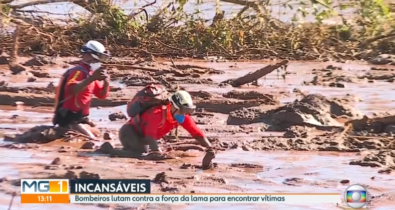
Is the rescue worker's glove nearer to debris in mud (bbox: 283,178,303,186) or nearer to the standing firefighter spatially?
the standing firefighter

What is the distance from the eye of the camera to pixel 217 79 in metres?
11.9

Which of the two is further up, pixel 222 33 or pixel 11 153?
pixel 222 33

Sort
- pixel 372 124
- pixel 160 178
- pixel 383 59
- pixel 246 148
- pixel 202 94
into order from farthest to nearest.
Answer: pixel 383 59, pixel 202 94, pixel 372 124, pixel 246 148, pixel 160 178

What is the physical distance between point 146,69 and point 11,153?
5346mm

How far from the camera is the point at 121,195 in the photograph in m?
5.11

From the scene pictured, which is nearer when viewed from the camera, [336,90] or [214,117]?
[214,117]

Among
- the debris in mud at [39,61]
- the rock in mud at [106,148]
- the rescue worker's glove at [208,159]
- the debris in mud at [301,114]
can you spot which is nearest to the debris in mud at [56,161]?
the rock in mud at [106,148]

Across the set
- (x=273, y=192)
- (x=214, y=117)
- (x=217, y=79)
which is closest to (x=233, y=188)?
(x=273, y=192)

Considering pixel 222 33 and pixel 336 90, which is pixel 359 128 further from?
pixel 222 33

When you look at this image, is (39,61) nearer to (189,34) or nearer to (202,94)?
(189,34)

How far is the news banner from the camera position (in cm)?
507

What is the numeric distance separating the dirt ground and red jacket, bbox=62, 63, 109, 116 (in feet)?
1.01

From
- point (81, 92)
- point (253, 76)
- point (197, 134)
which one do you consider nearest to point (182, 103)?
point (197, 134)

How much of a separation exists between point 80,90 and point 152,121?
94 cm
